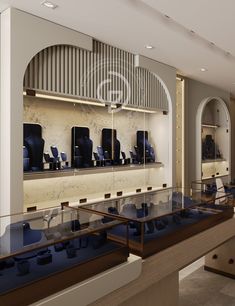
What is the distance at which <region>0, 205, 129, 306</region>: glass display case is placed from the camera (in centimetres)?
128

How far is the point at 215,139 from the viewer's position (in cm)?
683

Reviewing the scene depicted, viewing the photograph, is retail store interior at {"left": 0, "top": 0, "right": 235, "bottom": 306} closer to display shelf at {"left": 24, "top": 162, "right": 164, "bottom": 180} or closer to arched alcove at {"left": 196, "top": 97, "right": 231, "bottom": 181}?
display shelf at {"left": 24, "top": 162, "right": 164, "bottom": 180}

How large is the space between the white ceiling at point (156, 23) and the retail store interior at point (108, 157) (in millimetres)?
18

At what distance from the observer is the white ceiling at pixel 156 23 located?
2.66 metres

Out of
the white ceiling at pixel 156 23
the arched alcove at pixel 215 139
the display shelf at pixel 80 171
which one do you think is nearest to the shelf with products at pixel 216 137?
the arched alcove at pixel 215 139

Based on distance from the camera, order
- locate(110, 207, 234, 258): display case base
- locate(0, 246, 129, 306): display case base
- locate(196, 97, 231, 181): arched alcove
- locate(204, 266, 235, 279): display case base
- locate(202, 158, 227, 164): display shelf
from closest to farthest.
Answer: locate(0, 246, 129, 306): display case base < locate(110, 207, 234, 258): display case base < locate(204, 266, 235, 279): display case base < locate(202, 158, 227, 164): display shelf < locate(196, 97, 231, 181): arched alcove

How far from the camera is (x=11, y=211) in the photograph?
2736mm

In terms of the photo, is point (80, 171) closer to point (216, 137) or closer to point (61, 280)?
point (61, 280)

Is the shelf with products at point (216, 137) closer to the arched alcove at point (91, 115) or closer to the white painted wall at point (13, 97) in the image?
the arched alcove at point (91, 115)

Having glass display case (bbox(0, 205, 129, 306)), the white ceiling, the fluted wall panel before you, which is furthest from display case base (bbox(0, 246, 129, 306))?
the white ceiling

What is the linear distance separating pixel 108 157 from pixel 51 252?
8.73 feet

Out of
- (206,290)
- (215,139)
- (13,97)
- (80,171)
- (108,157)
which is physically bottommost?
(206,290)

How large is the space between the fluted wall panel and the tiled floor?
7.45ft

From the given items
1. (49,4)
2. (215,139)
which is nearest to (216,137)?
(215,139)
